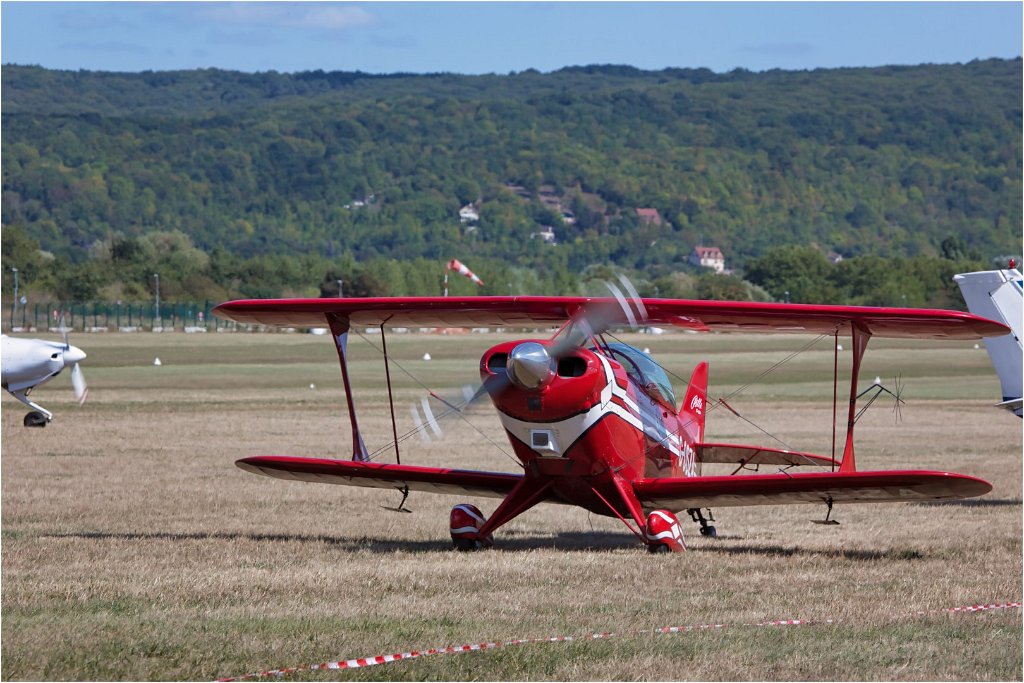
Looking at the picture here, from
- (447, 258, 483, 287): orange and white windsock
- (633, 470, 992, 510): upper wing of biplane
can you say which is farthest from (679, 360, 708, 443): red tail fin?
(447, 258, 483, 287): orange and white windsock

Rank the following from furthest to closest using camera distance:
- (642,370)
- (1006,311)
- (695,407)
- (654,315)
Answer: (1006,311), (695,407), (642,370), (654,315)

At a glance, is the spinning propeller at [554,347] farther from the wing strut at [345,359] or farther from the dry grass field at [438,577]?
the wing strut at [345,359]

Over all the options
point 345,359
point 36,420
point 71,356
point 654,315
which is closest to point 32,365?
point 71,356

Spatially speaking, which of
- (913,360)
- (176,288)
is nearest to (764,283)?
(176,288)

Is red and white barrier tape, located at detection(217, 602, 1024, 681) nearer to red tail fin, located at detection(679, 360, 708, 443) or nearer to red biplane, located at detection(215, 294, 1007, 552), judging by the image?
red biplane, located at detection(215, 294, 1007, 552)

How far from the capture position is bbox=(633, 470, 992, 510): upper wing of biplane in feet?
35.3

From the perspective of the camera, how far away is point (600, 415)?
10.9 meters

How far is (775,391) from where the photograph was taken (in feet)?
128

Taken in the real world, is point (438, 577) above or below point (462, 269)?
below

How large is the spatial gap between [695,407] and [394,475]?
3.26 meters

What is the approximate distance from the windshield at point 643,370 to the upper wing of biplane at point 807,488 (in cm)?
80

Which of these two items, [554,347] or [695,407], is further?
[695,407]

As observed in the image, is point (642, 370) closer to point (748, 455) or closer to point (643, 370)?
point (643, 370)

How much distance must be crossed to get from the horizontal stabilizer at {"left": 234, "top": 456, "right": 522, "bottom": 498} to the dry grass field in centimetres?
50
